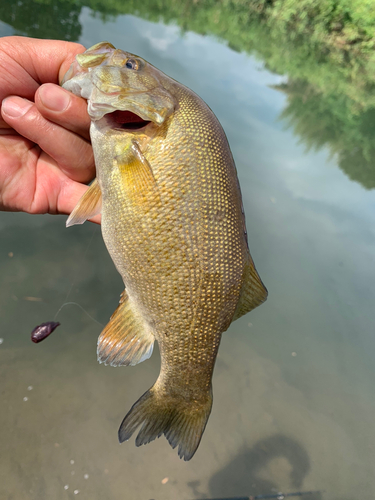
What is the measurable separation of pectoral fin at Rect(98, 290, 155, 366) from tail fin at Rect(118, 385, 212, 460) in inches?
9.0

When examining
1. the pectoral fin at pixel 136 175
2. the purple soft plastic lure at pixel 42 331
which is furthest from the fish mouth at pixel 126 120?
the purple soft plastic lure at pixel 42 331

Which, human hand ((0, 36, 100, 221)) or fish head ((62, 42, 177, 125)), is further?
human hand ((0, 36, 100, 221))

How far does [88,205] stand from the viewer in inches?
58.4

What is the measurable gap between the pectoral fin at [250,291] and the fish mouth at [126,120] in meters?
0.90

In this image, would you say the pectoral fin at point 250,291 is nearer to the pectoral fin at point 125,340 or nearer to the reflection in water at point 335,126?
the pectoral fin at point 125,340

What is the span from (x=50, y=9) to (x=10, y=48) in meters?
9.79

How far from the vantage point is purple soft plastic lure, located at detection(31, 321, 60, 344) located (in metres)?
2.88

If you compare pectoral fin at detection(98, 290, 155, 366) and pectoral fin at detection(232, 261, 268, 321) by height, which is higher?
pectoral fin at detection(232, 261, 268, 321)

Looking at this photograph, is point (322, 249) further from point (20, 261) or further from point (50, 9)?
point (50, 9)

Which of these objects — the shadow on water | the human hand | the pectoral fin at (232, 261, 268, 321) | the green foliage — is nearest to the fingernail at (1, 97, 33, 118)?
the human hand

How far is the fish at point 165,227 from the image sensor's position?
131cm

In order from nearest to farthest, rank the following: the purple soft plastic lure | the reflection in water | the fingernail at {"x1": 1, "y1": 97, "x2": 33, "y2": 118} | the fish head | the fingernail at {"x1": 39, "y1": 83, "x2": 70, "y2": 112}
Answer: the fish head → the fingernail at {"x1": 39, "y1": 83, "x2": 70, "y2": 112} → the fingernail at {"x1": 1, "y1": 97, "x2": 33, "y2": 118} → the purple soft plastic lure → the reflection in water

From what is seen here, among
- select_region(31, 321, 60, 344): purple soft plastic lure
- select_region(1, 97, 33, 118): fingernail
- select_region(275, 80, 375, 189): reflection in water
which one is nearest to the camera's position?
select_region(1, 97, 33, 118): fingernail

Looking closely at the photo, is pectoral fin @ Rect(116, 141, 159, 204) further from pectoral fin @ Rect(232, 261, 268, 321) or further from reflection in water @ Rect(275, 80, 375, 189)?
reflection in water @ Rect(275, 80, 375, 189)
